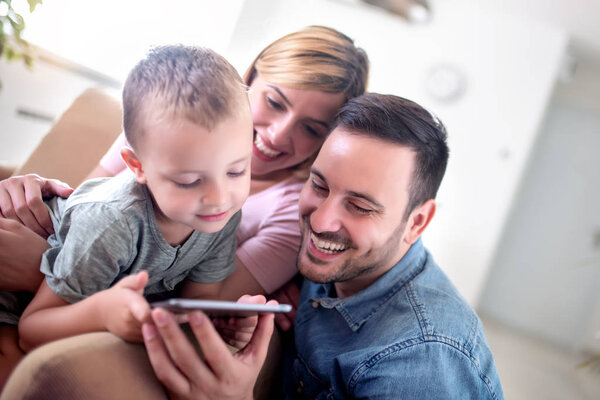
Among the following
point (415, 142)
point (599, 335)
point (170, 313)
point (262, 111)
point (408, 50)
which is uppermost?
point (408, 50)

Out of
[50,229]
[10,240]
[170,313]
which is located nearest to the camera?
[170,313]

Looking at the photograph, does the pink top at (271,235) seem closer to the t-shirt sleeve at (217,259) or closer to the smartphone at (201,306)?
the t-shirt sleeve at (217,259)

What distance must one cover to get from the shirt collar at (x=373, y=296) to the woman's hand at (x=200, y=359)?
14.6 inches

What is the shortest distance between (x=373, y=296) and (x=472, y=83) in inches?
143

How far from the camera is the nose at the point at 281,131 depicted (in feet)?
3.99

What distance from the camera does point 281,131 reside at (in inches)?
48.0

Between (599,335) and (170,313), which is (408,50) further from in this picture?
(170,313)

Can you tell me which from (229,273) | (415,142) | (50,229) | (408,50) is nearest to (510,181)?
(408,50)

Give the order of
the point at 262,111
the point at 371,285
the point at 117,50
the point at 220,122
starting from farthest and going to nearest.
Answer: the point at 117,50
the point at 262,111
the point at 371,285
the point at 220,122

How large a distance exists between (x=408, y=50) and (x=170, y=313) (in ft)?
13.4

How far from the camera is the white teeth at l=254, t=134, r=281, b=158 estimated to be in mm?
1285

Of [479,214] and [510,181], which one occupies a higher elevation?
[510,181]

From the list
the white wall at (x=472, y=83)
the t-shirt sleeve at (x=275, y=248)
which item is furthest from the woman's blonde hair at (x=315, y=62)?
the white wall at (x=472, y=83)

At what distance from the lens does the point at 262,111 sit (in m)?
1.27
